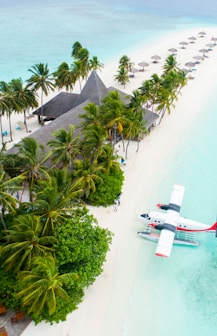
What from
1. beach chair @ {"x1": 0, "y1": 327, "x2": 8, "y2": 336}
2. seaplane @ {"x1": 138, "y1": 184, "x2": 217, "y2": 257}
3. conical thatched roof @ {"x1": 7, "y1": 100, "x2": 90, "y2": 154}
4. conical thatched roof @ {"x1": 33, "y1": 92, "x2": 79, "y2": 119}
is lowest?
beach chair @ {"x1": 0, "y1": 327, "x2": 8, "y2": 336}

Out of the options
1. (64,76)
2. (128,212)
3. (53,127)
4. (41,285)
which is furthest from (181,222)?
(64,76)

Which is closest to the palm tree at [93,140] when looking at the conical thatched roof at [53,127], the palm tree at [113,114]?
the palm tree at [113,114]

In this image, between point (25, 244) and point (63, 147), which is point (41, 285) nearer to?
point (25, 244)

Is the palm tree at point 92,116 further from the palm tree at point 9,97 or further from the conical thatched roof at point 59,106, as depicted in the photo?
the conical thatched roof at point 59,106

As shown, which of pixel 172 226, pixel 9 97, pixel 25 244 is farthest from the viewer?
pixel 9 97

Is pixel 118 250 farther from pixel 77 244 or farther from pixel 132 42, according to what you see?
pixel 132 42

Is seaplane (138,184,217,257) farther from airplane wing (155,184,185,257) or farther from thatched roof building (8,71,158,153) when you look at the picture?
thatched roof building (8,71,158,153)

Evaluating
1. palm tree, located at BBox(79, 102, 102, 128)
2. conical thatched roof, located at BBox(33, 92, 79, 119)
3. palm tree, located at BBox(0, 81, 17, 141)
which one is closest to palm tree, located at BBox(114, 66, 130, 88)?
conical thatched roof, located at BBox(33, 92, 79, 119)
